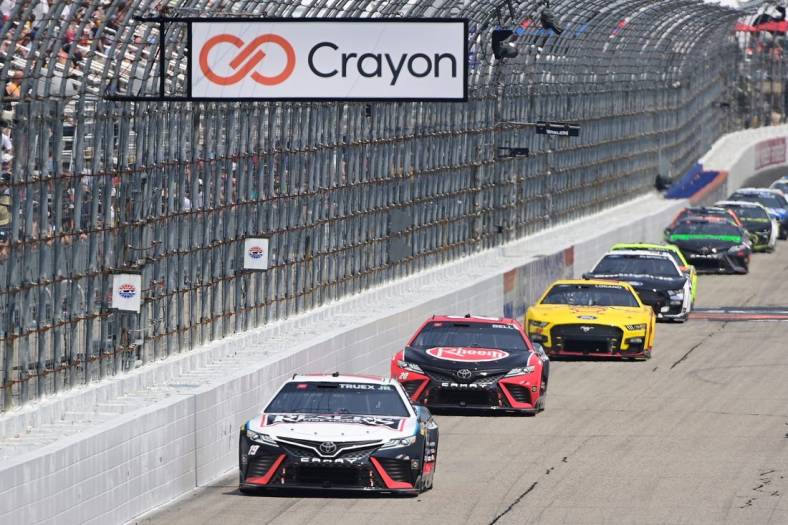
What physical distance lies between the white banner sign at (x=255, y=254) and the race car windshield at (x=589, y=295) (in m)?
6.85

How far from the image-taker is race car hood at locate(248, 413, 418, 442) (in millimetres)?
16953

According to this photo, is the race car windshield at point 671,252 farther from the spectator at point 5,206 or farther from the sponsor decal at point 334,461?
the spectator at point 5,206

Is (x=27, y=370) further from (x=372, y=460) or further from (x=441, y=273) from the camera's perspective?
(x=441, y=273)

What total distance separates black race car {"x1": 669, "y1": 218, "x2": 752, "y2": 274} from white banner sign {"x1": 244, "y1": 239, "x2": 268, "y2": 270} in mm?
20263

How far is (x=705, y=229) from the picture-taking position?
43.2 meters

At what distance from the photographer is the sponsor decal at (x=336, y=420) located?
17.3m

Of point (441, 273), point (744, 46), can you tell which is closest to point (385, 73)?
point (441, 273)

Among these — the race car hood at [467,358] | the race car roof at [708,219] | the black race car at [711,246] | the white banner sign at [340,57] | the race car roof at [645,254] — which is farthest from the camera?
the race car roof at [708,219]

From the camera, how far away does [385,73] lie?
20.4 metres

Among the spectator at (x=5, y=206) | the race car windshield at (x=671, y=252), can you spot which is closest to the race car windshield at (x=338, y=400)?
the spectator at (x=5, y=206)

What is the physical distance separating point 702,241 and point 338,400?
2590 cm

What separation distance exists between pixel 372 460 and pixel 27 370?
3.07 meters

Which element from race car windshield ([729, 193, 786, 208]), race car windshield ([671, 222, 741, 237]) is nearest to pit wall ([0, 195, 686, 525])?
race car windshield ([671, 222, 741, 237])

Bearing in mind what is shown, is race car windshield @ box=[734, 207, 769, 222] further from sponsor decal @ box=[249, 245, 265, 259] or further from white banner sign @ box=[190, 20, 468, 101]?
white banner sign @ box=[190, 20, 468, 101]
